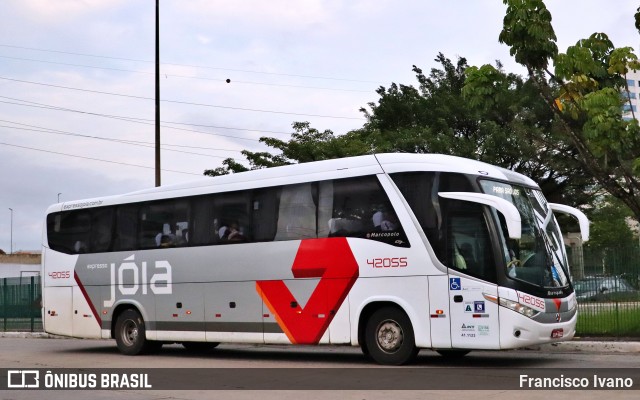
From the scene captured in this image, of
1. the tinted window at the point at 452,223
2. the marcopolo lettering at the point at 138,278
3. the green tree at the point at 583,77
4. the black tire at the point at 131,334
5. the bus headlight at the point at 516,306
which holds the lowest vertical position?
the black tire at the point at 131,334

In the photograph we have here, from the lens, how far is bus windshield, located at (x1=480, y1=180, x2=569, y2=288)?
14.1 m

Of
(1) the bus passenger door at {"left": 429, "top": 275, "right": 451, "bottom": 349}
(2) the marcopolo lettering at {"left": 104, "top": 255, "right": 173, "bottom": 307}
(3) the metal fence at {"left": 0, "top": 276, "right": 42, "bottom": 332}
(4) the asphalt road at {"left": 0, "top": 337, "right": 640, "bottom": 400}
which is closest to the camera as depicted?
(4) the asphalt road at {"left": 0, "top": 337, "right": 640, "bottom": 400}

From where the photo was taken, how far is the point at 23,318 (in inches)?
1287

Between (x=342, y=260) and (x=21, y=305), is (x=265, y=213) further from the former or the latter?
(x=21, y=305)

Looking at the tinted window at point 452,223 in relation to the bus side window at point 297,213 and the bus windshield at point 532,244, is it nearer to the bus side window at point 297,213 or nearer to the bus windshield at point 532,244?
the bus windshield at point 532,244

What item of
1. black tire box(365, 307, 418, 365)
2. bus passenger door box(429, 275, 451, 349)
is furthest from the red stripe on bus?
bus passenger door box(429, 275, 451, 349)

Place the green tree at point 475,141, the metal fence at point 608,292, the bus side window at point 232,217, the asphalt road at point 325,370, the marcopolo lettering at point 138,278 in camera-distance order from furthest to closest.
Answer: the green tree at point 475,141 → the marcopolo lettering at point 138,278 → the metal fence at point 608,292 → the bus side window at point 232,217 → the asphalt road at point 325,370

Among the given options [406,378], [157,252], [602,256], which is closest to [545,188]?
[602,256]

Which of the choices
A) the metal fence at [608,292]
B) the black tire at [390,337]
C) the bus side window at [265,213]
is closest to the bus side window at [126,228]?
the bus side window at [265,213]

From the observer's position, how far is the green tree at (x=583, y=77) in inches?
639

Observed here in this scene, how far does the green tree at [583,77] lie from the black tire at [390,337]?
15.9ft

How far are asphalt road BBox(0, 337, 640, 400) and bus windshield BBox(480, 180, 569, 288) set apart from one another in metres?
1.46

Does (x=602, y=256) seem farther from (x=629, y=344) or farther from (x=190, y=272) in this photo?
(x=190, y=272)

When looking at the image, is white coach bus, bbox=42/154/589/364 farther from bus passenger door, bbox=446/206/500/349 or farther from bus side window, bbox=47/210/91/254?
bus side window, bbox=47/210/91/254
